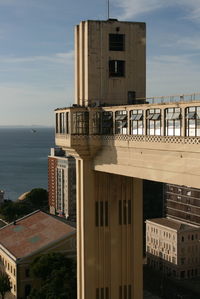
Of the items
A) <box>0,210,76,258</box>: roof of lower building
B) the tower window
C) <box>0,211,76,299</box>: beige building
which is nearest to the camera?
the tower window

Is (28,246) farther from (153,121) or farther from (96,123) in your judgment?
(153,121)

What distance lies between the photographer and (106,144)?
23.5m

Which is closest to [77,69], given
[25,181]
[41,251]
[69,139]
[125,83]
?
[125,83]

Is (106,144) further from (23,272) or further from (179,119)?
(23,272)

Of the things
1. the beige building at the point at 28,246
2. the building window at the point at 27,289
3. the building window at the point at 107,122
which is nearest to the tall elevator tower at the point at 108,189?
the building window at the point at 107,122

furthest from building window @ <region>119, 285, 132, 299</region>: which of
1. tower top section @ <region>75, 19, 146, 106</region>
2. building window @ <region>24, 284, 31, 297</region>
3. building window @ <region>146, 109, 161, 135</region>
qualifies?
building window @ <region>24, 284, 31, 297</region>

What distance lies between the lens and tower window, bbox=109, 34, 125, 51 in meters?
25.2

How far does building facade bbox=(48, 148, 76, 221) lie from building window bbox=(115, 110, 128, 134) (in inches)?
3516

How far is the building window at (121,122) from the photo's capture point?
2223 cm

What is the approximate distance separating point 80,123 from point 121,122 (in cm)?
265

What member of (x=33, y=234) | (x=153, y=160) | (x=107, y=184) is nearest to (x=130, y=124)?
(x=153, y=160)

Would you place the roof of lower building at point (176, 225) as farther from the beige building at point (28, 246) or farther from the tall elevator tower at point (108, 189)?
the tall elevator tower at point (108, 189)

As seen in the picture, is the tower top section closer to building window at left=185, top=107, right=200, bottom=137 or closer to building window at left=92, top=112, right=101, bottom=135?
building window at left=92, top=112, right=101, bottom=135

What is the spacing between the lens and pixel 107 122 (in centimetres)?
2370
